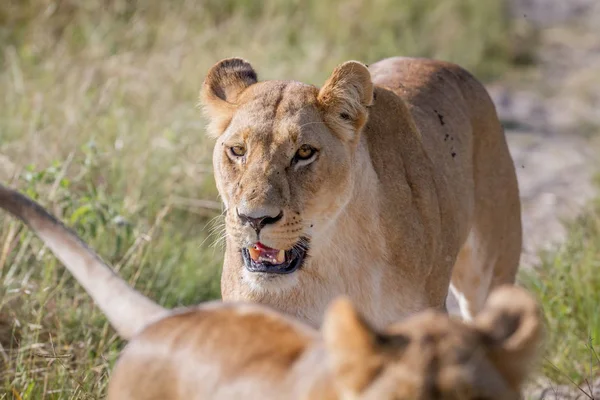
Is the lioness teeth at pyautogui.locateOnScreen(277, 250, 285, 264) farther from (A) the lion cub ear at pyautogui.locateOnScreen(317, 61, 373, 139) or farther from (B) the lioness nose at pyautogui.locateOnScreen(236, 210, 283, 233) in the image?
(A) the lion cub ear at pyautogui.locateOnScreen(317, 61, 373, 139)

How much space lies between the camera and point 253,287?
351cm

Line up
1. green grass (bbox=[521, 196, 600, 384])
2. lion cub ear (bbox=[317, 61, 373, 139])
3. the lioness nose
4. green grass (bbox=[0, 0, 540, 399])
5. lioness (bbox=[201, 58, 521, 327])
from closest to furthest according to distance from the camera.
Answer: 1. the lioness nose
2. lioness (bbox=[201, 58, 521, 327])
3. lion cub ear (bbox=[317, 61, 373, 139])
4. green grass (bbox=[0, 0, 540, 399])
5. green grass (bbox=[521, 196, 600, 384])

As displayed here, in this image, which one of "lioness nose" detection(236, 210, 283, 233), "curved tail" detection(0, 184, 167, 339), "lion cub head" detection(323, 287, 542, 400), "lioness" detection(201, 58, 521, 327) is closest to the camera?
"lion cub head" detection(323, 287, 542, 400)

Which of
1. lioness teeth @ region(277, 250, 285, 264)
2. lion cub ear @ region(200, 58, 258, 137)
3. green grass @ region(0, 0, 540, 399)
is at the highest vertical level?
lion cub ear @ region(200, 58, 258, 137)

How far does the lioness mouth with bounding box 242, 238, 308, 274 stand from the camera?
3503mm

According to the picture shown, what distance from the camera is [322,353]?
1.92 m

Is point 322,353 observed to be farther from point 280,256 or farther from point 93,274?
point 280,256

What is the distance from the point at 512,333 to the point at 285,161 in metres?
1.76

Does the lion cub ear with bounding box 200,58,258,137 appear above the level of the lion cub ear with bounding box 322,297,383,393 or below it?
below

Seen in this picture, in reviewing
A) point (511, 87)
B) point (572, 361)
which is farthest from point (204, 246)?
point (511, 87)

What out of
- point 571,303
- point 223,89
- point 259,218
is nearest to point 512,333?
point 259,218

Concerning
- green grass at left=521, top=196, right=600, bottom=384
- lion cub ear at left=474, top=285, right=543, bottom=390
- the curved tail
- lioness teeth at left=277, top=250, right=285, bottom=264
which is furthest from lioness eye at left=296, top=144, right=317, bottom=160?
lion cub ear at left=474, top=285, right=543, bottom=390

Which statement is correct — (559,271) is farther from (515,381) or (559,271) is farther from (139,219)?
(515,381)

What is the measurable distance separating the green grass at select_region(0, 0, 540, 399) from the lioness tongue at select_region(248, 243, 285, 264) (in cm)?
65
